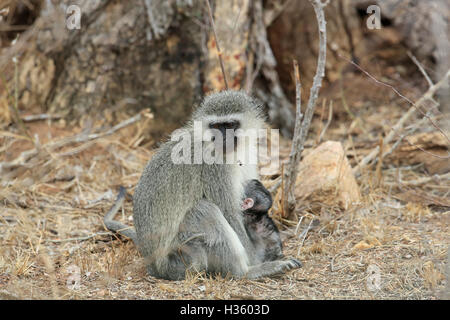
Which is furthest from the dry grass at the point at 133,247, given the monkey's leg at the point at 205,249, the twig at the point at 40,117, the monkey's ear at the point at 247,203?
the monkey's ear at the point at 247,203

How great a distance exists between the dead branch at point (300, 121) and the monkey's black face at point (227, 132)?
0.59 meters

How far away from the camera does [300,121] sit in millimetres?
4539

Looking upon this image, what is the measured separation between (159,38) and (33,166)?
218 centimetres

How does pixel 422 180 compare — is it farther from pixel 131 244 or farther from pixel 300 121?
pixel 131 244

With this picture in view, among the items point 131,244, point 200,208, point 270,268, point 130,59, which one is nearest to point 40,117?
point 130,59

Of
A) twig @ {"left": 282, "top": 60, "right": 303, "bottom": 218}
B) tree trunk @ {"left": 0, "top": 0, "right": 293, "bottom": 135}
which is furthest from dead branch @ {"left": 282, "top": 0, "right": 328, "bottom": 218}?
tree trunk @ {"left": 0, "top": 0, "right": 293, "bottom": 135}

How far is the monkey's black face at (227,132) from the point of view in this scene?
4.16 m

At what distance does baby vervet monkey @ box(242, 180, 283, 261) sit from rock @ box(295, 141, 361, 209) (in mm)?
961

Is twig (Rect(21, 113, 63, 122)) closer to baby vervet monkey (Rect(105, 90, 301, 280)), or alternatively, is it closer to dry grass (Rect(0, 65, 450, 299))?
dry grass (Rect(0, 65, 450, 299))

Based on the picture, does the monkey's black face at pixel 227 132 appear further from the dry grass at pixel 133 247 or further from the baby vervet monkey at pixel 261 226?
the dry grass at pixel 133 247

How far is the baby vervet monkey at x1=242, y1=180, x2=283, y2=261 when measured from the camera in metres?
4.36

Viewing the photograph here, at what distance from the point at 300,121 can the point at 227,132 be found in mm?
713

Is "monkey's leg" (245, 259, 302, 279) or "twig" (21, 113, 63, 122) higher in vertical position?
"twig" (21, 113, 63, 122)
